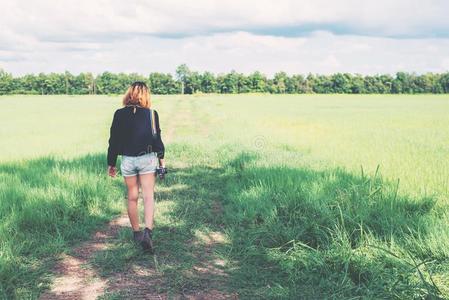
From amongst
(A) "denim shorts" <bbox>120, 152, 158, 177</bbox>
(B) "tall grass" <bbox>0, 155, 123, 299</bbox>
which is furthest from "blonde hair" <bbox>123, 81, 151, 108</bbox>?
(B) "tall grass" <bbox>0, 155, 123, 299</bbox>

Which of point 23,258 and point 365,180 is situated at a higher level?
point 365,180

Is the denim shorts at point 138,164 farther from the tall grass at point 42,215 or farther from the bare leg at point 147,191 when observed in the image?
the tall grass at point 42,215

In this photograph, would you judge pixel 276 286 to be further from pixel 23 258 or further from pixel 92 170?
pixel 92 170

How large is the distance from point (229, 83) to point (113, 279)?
128 meters

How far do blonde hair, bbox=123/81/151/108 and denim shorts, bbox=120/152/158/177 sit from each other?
2.21 feet

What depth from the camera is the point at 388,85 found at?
119 metres

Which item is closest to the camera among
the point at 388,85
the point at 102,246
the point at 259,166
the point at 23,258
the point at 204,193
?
the point at 23,258

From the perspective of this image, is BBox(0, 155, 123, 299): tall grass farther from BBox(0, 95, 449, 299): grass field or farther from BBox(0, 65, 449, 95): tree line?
BBox(0, 65, 449, 95): tree line

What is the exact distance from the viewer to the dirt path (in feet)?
12.7

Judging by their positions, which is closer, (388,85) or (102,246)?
(102,246)

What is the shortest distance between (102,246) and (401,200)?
13.1 feet

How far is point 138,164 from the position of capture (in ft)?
17.0

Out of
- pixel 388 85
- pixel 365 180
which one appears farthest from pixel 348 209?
pixel 388 85

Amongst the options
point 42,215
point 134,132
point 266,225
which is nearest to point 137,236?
point 134,132
